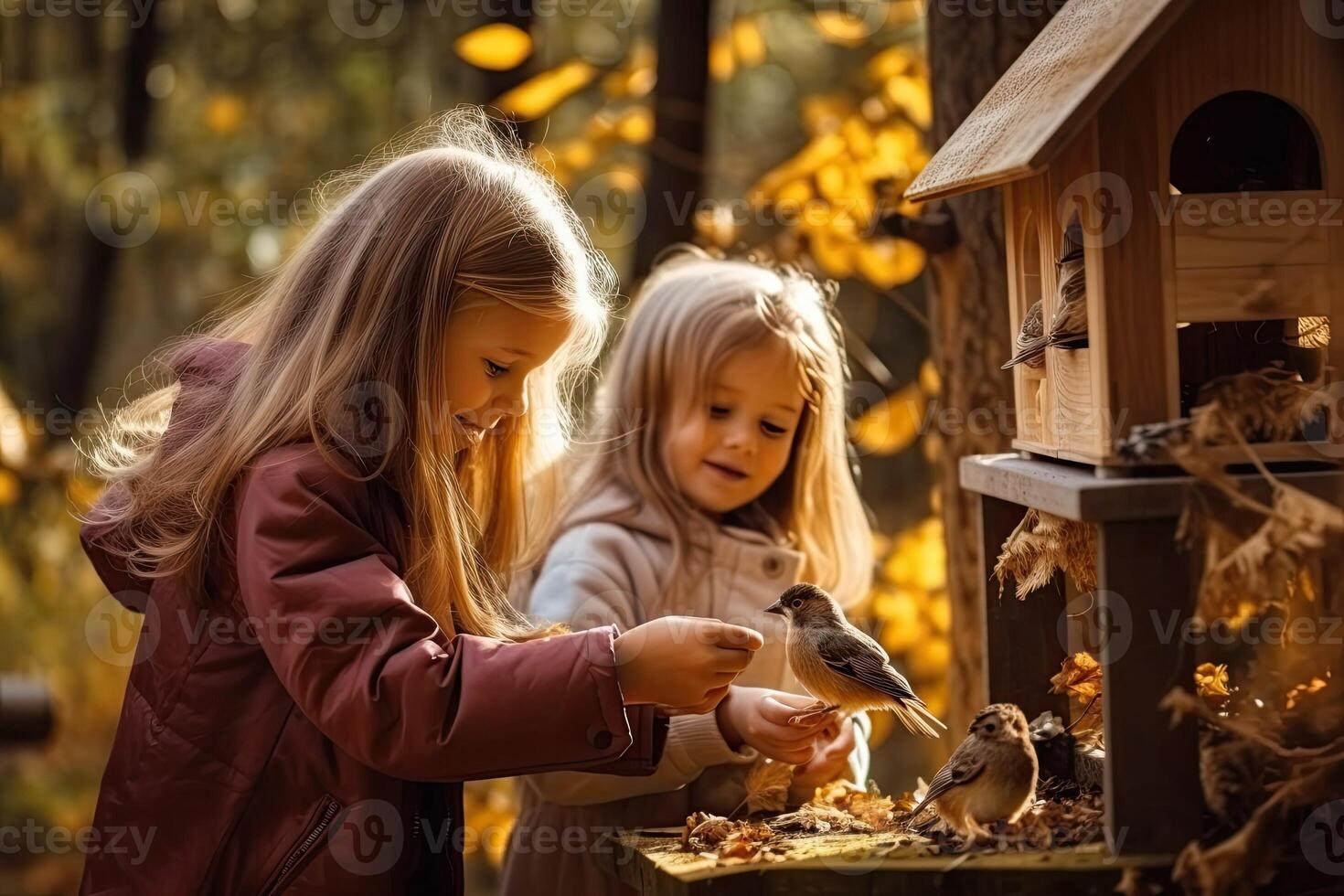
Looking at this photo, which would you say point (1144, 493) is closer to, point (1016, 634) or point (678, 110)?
→ point (1016, 634)

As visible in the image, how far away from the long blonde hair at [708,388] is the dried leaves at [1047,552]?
0.86 m

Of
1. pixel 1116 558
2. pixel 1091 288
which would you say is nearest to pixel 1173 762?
pixel 1116 558

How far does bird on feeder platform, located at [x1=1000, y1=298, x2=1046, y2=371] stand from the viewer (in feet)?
7.25

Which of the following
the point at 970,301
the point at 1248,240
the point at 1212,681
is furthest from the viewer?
the point at 970,301

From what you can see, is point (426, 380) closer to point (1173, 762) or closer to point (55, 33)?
point (1173, 762)

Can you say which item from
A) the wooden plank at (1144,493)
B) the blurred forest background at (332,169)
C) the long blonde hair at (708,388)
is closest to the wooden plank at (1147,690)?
the wooden plank at (1144,493)

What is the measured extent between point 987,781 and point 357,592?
0.95 meters

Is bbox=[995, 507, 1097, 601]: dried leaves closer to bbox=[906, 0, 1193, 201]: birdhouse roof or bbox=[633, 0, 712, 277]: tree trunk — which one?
bbox=[906, 0, 1193, 201]: birdhouse roof

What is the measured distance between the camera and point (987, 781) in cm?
190

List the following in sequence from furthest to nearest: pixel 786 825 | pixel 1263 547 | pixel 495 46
→ 1. pixel 495 46
2. pixel 786 825
3. pixel 1263 547

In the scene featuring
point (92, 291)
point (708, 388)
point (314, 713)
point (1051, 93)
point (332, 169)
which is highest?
point (332, 169)

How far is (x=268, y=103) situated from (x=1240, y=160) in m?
6.17

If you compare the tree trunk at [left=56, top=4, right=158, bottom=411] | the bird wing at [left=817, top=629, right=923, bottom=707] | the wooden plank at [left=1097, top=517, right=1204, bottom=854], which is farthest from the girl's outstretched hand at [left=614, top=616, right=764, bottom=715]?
the tree trunk at [left=56, top=4, right=158, bottom=411]

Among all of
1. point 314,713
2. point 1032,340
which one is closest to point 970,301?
point 1032,340
